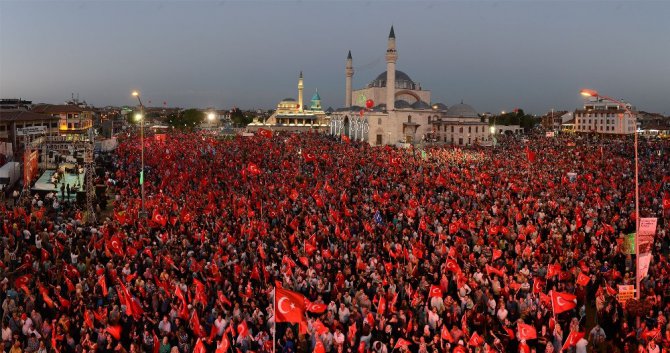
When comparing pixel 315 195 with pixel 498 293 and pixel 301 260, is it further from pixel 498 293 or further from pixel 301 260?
pixel 498 293

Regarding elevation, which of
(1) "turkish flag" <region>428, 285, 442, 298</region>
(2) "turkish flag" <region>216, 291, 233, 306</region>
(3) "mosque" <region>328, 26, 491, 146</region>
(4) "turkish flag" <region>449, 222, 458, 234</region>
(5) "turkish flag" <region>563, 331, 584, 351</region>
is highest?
(3) "mosque" <region>328, 26, 491, 146</region>

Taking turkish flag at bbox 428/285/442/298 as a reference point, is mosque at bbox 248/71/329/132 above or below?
above

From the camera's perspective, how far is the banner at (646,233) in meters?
12.5

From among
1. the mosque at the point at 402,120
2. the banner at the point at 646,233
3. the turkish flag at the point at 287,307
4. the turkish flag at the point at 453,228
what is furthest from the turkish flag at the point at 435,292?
the mosque at the point at 402,120

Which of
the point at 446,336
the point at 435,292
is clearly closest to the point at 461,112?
the point at 435,292

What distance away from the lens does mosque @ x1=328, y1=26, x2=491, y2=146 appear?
251 ft

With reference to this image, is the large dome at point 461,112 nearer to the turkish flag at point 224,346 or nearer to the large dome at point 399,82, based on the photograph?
the large dome at point 399,82

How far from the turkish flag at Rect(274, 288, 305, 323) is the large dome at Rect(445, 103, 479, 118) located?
77.1 metres

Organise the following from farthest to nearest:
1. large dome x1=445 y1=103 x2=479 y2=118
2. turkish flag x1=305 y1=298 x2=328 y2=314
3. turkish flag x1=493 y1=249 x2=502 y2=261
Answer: large dome x1=445 y1=103 x2=479 y2=118, turkish flag x1=493 y1=249 x2=502 y2=261, turkish flag x1=305 y1=298 x2=328 y2=314

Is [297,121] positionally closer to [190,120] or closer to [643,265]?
[190,120]

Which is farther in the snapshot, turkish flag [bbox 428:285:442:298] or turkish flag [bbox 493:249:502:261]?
turkish flag [bbox 493:249:502:261]

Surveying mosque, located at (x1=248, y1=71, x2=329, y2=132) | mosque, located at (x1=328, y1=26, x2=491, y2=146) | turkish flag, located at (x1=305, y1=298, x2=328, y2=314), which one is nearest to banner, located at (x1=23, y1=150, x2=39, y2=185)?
turkish flag, located at (x1=305, y1=298, x2=328, y2=314)

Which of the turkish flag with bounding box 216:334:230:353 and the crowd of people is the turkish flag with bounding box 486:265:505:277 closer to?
the crowd of people

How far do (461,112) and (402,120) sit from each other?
11.5 meters
